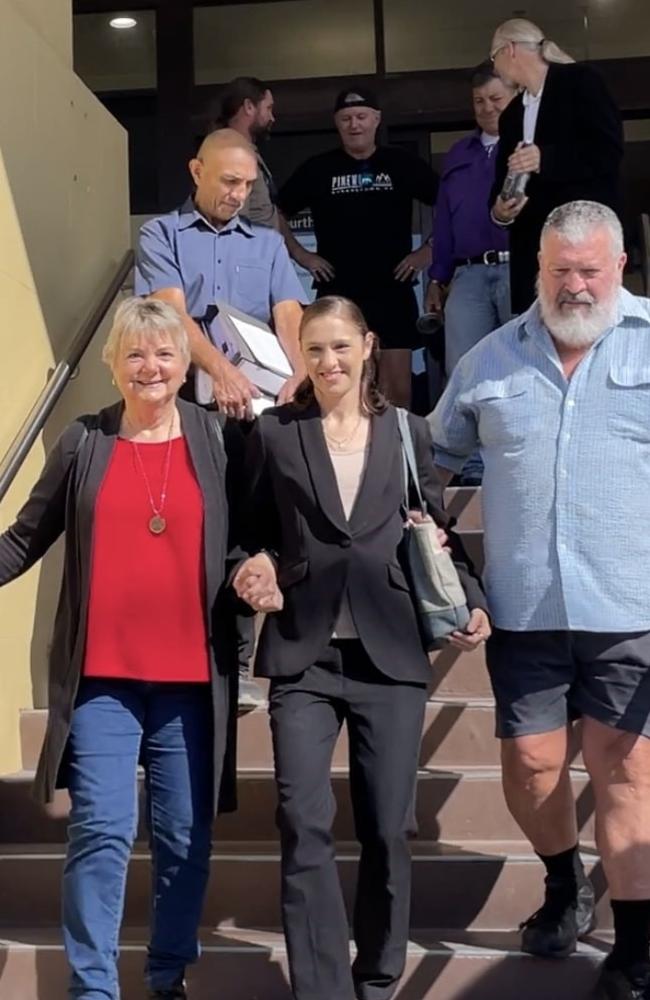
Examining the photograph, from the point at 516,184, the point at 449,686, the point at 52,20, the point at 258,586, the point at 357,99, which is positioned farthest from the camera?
the point at 357,99

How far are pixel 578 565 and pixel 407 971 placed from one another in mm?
1127

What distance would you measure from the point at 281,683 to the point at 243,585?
0.85 ft

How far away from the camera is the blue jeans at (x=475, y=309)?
583cm

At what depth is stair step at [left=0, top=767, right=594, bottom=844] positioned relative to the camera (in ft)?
13.8

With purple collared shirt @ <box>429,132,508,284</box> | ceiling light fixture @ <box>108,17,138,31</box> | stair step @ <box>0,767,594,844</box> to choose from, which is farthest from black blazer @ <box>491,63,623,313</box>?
ceiling light fixture @ <box>108,17,138,31</box>

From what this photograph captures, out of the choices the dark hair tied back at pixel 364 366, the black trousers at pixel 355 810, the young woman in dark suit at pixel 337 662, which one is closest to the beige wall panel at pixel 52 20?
the dark hair tied back at pixel 364 366

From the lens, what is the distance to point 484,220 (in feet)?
19.6

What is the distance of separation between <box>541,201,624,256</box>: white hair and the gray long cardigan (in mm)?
977

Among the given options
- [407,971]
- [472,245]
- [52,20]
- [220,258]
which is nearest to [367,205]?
[472,245]

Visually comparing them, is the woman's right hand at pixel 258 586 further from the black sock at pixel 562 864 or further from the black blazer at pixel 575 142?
the black blazer at pixel 575 142

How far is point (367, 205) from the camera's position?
6488 mm

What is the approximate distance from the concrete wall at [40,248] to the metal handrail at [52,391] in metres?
0.11

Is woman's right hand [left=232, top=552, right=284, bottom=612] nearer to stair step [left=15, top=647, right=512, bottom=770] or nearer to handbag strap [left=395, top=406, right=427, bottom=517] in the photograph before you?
handbag strap [left=395, top=406, right=427, bottom=517]

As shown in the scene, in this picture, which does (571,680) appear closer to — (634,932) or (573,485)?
(573,485)
